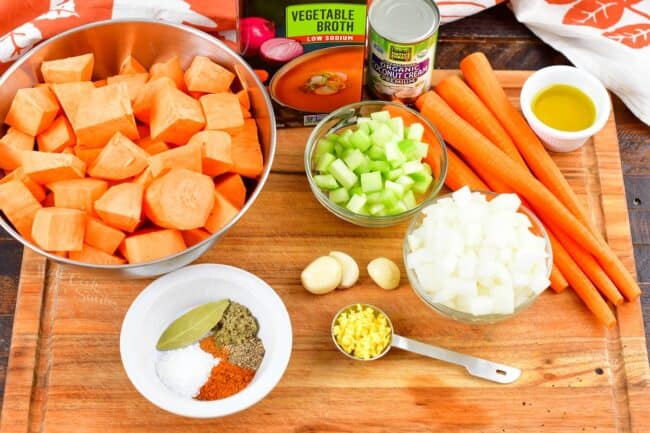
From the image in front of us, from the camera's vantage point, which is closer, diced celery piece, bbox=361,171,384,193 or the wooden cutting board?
the wooden cutting board

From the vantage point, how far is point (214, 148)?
2082 millimetres

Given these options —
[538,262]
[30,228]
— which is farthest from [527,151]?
[30,228]

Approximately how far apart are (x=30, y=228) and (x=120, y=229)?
0.23 meters

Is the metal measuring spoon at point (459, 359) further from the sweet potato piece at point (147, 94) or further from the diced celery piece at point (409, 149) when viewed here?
the sweet potato piece at point (147, 94)

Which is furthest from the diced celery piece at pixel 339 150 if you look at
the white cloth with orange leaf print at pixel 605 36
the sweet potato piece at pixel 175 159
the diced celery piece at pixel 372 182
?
the white cloth with orange leaf print at pixel 605 36

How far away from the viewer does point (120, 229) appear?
2.03m

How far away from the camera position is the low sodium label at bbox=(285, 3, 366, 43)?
2.12 meters

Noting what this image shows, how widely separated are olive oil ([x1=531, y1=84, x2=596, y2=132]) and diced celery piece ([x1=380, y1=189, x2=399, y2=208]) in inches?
21.3

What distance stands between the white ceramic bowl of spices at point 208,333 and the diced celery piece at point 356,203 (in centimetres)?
33

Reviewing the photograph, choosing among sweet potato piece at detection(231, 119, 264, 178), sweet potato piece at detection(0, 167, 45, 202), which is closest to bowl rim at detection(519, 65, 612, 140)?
sweet potato piece at detection(231, 119, 264, 178)

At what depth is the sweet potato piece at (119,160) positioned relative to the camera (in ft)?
6.57

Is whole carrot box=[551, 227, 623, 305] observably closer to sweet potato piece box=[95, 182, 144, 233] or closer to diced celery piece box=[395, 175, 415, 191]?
diced celery piece box=[395, 175, 415, 191]

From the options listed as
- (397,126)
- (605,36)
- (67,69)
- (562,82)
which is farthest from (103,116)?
(605,36)

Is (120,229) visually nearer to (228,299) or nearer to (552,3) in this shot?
(228,299)
